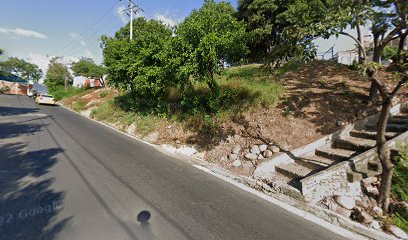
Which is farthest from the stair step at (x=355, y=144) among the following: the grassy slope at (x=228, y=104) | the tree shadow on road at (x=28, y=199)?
the tree shadow on road at (x=28, y=199)

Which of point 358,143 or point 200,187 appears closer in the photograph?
point 200,187

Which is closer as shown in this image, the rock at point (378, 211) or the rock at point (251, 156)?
the rock at point (378, 211)

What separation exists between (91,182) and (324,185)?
4.89m

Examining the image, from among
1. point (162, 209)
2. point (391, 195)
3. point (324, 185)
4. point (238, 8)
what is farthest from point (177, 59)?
point (238, 8)

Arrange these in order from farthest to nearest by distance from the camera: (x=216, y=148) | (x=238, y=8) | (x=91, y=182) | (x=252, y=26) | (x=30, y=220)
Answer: (x=238, y=8) → (x=252, y=26) → (x=216, y=148) → (x=91, y=182) → (x=30, y=220)

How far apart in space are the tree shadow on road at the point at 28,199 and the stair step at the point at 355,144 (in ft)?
20.3

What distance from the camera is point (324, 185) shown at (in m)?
4.20

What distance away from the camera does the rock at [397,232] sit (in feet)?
10.3

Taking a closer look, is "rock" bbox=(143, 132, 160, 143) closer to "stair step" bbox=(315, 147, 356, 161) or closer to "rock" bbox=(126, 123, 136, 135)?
"rock" bbox=(126, 123, 136, 135)

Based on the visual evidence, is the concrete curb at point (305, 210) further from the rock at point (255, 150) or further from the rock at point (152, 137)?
the rock at point (152, 137)

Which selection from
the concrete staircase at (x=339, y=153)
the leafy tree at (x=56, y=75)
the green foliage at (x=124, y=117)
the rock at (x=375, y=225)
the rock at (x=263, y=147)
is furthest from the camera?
the leafy tree at (x=56, y=75)

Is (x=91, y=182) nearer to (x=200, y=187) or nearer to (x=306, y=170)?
(x=200, y=187)

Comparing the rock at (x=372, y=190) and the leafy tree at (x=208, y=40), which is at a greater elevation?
the leafy tree at (x=208, y=40)

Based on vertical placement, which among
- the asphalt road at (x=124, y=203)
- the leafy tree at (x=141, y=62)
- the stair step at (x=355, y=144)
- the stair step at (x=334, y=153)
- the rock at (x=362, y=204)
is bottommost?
the asphalt road at (x=124, y=203)
